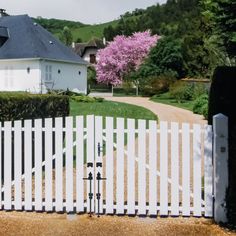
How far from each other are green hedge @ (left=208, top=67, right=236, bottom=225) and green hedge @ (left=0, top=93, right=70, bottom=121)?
422cm

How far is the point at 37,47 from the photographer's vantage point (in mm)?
40375

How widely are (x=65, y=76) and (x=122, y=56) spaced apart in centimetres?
2089

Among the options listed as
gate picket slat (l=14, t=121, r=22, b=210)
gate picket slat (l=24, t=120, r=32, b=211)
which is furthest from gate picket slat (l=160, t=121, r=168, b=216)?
gate picket slat (l=14, t=121, r=22, b=210)

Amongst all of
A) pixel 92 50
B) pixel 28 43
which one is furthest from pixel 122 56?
pixel 92 50

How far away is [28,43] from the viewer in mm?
40844

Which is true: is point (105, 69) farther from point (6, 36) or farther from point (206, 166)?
point (206, 166)

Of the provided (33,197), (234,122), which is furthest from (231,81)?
(33,197)

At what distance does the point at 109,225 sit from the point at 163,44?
50.1m

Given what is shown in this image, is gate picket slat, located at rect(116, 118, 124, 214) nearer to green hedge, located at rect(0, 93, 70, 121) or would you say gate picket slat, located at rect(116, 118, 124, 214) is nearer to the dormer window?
green hedge, located at rect(0, 93, 70, 121)

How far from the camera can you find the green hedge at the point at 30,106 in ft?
30.0

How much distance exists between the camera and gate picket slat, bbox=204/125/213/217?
22.5ft

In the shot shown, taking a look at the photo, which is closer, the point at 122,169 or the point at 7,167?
the point at 122,169

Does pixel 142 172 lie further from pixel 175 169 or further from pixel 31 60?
pixel 31 60

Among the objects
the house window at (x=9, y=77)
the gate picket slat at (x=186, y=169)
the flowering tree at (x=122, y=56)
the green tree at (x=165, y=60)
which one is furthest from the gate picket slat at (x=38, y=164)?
the flowering tree at (x=122, y=56)
